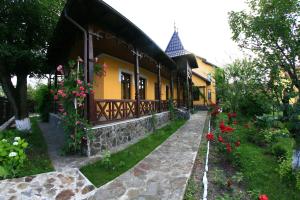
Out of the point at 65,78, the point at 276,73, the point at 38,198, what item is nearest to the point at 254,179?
the point at 276,73

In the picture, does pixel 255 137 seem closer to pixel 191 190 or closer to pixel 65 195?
pixel 191 190

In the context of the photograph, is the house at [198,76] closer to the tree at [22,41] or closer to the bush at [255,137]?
the bush at [255,137]

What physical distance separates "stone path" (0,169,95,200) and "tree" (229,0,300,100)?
4.65 metres

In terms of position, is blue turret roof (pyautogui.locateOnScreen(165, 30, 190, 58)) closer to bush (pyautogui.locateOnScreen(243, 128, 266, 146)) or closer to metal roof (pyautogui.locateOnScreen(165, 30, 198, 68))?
metal roof (pyautogui.locateOnScreen(165, 30, 198, 68))

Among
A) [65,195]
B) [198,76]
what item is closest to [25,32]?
[65,195]

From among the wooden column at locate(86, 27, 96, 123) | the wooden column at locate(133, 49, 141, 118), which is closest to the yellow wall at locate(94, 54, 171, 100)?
the wooden column at locate(133, 49, 141, 118)

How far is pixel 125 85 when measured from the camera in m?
10.1

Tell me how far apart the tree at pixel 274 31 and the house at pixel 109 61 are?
3.06 m

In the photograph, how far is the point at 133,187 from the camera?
12.6 feet

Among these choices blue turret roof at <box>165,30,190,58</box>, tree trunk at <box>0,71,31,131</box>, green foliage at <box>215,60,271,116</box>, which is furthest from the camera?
blue turret roof at <box>165,30,190,58</box>

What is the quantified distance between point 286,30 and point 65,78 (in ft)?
17.0

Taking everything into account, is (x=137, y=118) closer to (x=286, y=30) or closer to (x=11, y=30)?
(x=286, y=30)

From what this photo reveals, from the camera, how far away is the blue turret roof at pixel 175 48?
14248 millimetres

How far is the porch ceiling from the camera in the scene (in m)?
5.12
